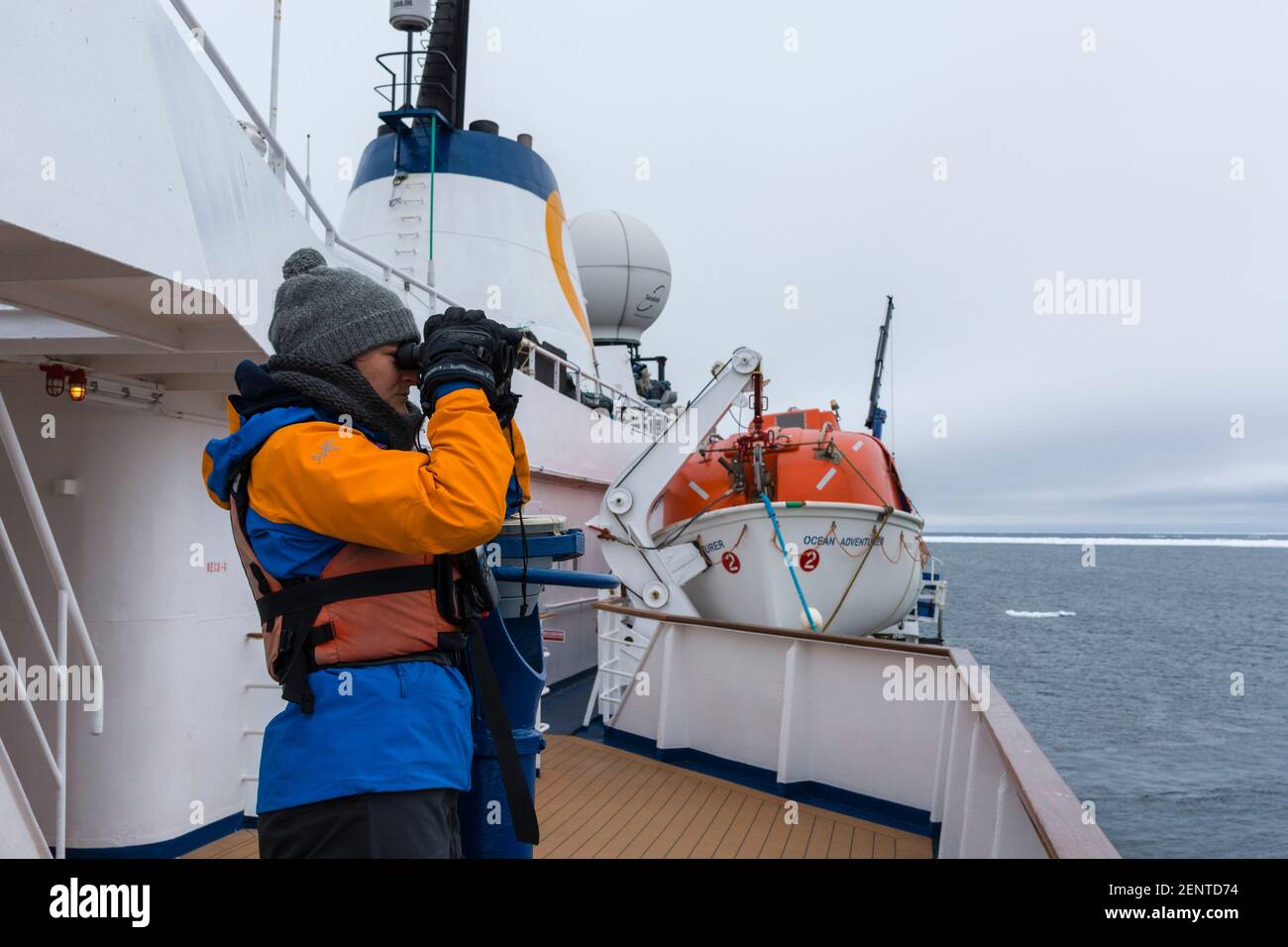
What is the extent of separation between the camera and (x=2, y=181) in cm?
227

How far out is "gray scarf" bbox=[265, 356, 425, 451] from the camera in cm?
179

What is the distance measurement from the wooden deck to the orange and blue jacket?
133 inches

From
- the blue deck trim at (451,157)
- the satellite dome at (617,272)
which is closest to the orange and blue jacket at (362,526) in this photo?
the blue deck trim at (451,157)

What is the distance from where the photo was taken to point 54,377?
13.6 ft

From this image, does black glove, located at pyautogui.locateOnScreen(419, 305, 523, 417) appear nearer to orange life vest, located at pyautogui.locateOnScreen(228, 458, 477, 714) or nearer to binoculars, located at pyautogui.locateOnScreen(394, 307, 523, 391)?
binoculars, located at pyautogui.locateOnScreen(394, 307, 523, 391)

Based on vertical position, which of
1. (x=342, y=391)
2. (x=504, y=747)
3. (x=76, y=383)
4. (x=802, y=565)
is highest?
(x=76, y=383)

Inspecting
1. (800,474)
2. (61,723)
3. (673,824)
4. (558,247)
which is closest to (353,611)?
(61,723)

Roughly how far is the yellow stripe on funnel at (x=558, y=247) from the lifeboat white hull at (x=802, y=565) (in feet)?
13.2

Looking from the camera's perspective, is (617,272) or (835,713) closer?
(835,713)

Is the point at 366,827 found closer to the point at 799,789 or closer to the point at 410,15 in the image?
the point at 799,789

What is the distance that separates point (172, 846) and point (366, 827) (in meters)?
3.64

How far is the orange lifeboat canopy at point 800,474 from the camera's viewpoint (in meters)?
12.4

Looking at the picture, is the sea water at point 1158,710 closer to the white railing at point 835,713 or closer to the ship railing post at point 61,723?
the white railing at point 835,713
